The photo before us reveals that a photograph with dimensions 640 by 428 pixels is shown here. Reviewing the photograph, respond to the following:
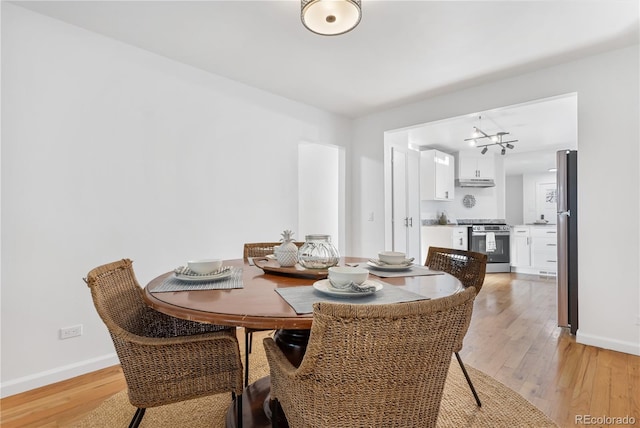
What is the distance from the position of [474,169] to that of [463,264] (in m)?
5.02

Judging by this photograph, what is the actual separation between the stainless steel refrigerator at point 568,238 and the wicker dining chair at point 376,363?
274cm

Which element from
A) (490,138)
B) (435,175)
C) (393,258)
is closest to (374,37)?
(393,258)

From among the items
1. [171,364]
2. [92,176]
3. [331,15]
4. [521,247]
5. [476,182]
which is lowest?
[521,247]

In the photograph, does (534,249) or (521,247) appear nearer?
(534,249)

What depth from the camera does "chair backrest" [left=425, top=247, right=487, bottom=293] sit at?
188cm

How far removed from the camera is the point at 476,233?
6004 millimetres

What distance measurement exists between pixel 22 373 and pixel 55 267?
661mm

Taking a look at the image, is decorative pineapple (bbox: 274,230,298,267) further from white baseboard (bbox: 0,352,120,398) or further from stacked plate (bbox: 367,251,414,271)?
white baseboard (bbox: 0,352,120,398)

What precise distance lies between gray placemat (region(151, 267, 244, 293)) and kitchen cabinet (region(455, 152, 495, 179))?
5.85 meters

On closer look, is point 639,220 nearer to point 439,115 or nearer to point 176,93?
point 439,115

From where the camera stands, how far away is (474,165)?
21.0 feet

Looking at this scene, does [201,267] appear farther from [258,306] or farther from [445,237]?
[445,237]

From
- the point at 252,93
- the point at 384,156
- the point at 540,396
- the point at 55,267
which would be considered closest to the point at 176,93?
the point at 252,93

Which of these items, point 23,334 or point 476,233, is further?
point 476,233
